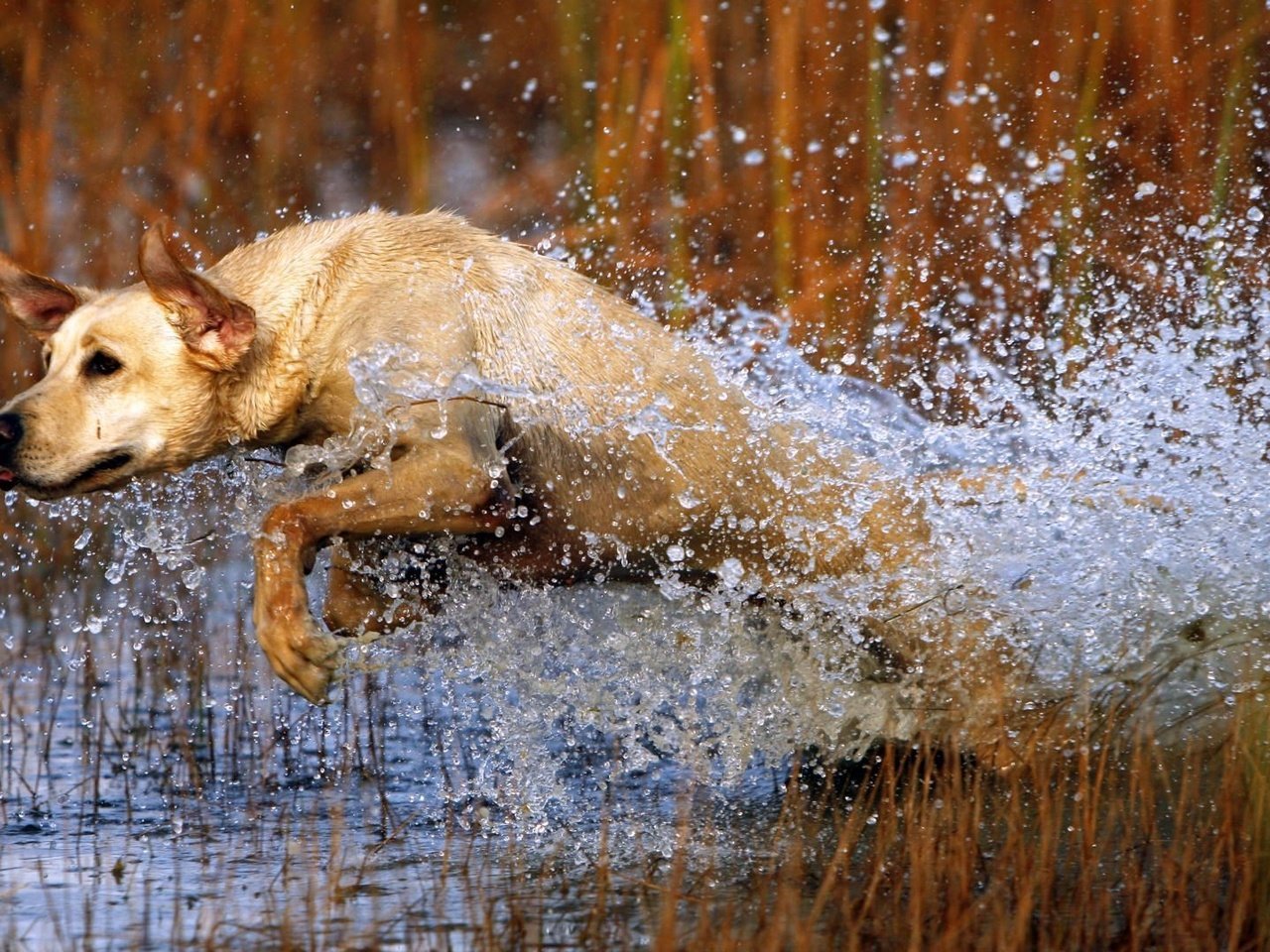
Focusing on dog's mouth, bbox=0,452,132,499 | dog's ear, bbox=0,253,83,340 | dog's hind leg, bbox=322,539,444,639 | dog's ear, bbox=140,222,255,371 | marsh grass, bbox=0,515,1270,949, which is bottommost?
marsh grass, bbox=0,515,1270,949

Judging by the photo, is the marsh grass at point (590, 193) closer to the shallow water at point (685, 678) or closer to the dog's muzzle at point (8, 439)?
the shallow water at point (685, 678)

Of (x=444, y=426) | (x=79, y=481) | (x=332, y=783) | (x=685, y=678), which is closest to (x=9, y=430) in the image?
(x=79, y=481)

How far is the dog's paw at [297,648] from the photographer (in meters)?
3.77

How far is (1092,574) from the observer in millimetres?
4570

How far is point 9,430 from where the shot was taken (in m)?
3.91

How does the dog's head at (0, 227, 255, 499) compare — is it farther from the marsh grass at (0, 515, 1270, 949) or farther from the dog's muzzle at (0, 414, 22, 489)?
the marsh grass at (0, 515, 1270, 949)

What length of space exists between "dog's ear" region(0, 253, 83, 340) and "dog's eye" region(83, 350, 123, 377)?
0.32 meters

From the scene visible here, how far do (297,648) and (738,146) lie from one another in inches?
192

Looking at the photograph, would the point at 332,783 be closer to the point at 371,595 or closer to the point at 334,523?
the point at 371,595

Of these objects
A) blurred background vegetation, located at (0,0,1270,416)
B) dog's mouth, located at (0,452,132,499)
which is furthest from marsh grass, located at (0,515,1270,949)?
blurred background vegetation, located at (0,0,1270,416)

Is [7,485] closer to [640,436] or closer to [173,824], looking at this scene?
[173,824]

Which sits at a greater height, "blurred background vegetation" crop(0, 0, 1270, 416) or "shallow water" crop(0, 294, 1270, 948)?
"blurred background vegetation" crop(0, 0, 1270, 416)

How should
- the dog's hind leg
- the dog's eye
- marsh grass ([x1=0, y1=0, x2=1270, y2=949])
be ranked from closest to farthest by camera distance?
1. the dog's eye
2. the dog's hind leg
3. marsh grass ([x1=0, y1=0, x2=1270, y2=949])

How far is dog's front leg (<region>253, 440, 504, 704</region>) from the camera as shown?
3781 millimetres
